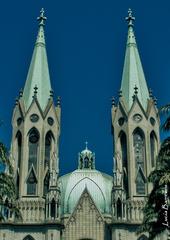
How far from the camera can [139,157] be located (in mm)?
53438

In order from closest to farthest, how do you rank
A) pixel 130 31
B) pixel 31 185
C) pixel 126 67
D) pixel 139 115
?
pixel 31 185, pixel 139 115, pixel 126 67, pixel 130 31

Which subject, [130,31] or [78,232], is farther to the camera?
[130,31]

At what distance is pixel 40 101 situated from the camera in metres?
56.9

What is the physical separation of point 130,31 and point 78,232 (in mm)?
25335

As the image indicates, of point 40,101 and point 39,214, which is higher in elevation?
point 40,101

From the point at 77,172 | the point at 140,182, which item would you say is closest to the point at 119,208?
the point at 140,182

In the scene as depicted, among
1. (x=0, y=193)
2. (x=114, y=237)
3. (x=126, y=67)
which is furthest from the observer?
(x=126, y=67)

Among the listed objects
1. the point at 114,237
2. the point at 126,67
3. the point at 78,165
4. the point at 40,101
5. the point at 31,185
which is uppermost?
the point at 126,67

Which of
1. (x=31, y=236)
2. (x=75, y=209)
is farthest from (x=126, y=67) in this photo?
(x=31, y=236)

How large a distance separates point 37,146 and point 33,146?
0.41 meters

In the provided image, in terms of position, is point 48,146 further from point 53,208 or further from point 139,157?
point 139,157

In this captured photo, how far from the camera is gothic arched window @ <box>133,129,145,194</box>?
2048 inches

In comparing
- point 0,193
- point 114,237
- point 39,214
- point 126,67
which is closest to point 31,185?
point 39,214

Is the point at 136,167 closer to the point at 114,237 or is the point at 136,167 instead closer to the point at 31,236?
the point at 114,237
